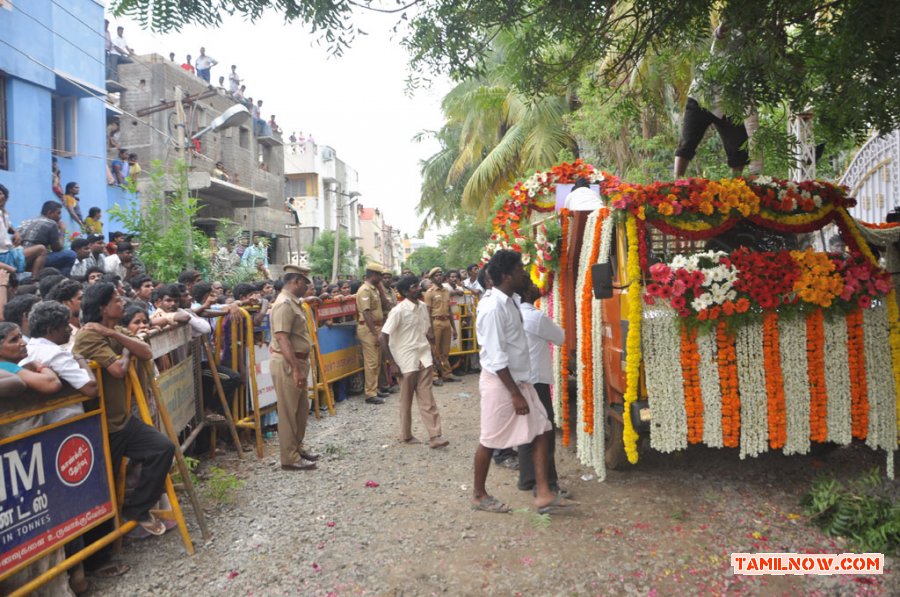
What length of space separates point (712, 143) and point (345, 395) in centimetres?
812

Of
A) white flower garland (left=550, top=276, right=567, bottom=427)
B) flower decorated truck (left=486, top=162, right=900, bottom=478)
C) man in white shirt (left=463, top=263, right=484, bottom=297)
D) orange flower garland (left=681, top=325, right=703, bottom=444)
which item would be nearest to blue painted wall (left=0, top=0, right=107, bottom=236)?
man in white shirt (left=463, top=263, right=484, bottom=297)

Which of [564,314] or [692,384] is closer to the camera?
[692,384]

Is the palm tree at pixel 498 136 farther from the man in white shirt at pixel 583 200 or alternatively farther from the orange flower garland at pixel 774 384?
the orange flower garland at pixel 774 384

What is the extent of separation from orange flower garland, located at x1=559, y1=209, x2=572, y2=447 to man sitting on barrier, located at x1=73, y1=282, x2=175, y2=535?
362cm

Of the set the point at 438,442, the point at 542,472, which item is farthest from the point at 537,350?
the point at 438,442

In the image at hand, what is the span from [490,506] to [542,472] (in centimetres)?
51

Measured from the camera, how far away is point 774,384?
485cm

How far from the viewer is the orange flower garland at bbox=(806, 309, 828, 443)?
4891 millimetres

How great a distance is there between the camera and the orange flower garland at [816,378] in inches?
193

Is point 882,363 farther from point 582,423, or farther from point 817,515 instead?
point 582,423

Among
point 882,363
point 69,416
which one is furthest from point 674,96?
point 69,416

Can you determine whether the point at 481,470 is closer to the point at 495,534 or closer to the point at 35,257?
the point at 495,534

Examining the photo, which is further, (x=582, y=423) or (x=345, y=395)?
(x=345, y=395)

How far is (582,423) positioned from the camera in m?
5.78
